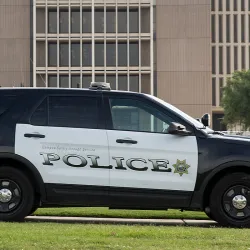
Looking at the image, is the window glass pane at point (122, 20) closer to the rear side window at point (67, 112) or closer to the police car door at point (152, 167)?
the rear side window at point (67, 112)

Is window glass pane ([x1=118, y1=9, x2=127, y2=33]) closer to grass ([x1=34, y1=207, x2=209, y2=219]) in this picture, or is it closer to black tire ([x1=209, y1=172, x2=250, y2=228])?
grass ([x1=34, y1=207, x2=209, y2=219])

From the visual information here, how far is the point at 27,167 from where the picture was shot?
878 centimetres

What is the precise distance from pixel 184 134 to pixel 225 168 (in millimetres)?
711

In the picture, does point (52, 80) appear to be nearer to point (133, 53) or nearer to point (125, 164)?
point (133, 53)

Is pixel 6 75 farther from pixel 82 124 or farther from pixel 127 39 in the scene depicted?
pixel 82 124

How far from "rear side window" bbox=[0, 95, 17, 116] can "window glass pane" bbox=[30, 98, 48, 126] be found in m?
0.38

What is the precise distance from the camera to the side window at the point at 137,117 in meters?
8.80

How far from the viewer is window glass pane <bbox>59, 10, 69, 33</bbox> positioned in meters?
74.2

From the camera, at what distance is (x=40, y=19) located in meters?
73.9

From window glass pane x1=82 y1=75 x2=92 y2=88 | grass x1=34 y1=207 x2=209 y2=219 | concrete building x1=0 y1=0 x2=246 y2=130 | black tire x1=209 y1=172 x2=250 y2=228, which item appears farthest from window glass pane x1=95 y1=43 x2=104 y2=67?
black tire x1=209 y1=172 x2=250 y2=228

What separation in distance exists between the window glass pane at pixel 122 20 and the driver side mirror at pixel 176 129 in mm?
66681

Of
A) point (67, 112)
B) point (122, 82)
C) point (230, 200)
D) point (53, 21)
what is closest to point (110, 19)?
point (53, 21)

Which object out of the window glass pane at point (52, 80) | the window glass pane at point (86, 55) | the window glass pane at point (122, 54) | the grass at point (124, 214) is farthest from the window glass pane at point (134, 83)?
the grass at point (124, 214)

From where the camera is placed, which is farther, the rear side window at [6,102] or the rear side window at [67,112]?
the rear side window at [6,102]
